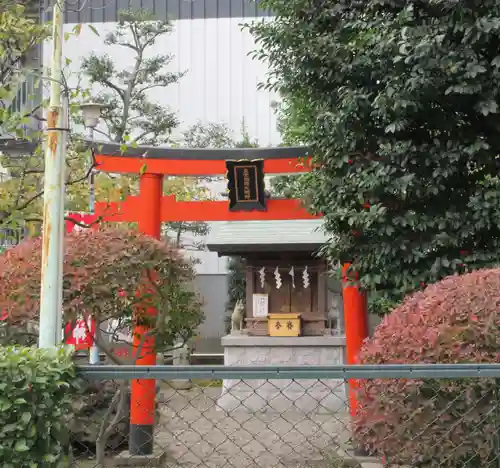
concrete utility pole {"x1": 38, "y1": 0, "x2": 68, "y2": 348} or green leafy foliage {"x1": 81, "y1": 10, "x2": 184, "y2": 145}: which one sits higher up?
green leafy foliage {"x1": 81, "y1": 10, "x2": 184, "y2": 145}

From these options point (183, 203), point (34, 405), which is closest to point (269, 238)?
point (183, 203)

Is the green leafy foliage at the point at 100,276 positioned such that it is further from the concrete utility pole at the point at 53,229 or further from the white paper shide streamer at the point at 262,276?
the white paper shide streamer at the point at 262,276

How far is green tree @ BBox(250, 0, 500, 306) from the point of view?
20.2 feet

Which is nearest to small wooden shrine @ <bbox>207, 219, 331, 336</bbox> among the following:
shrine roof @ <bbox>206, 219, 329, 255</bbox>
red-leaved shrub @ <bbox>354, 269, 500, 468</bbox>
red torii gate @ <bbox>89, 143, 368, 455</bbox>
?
shrine roof @ <bbox>206, 219, 329, 255</bbox>

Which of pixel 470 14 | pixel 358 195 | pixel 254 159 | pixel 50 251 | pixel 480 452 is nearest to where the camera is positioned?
pixel 50 251

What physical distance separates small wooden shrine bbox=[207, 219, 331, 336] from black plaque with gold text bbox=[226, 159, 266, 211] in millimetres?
3409

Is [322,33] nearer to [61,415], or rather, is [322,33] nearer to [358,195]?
[358,195]

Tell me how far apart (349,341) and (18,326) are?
12.7 ft

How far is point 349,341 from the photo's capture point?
835 centimetres

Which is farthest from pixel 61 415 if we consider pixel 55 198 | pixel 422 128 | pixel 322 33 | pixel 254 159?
pixel 254 159

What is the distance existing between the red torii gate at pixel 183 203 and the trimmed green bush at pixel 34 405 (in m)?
5.86

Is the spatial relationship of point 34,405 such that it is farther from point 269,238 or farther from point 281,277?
point 281,277

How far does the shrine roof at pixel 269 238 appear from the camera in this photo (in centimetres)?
1338

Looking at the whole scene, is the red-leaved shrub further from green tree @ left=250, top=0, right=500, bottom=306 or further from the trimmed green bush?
green tree @ left=250, top=0, right=500, bottom=306
